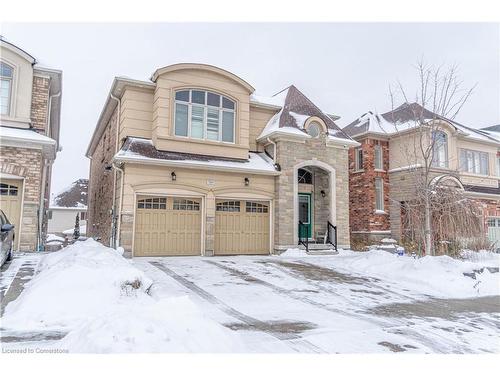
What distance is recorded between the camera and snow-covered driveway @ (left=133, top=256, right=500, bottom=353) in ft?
17.9

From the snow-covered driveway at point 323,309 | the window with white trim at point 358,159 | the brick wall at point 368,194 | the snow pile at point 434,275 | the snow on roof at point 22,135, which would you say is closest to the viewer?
the snow-covered driveway at point 323,309

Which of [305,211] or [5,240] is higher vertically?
[305,211]

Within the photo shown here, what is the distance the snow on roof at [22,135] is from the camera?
11734mm

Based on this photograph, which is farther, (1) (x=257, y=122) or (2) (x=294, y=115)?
(1) (x=257, y=122)

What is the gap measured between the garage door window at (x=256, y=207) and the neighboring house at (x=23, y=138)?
7216mm

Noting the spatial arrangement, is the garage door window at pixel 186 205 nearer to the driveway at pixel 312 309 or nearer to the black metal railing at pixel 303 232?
the driveway at pixel 312 309

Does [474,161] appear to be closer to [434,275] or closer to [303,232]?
[303,232]

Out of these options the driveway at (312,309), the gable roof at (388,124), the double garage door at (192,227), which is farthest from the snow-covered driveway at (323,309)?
the gable roof at (388,124)

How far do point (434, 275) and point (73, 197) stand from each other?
143ft

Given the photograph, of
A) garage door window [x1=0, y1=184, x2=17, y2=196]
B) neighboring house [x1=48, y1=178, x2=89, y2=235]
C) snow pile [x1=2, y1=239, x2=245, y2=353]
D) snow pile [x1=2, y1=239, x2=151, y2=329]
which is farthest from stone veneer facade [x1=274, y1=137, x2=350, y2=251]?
neighboring house [x1=48, y1=178, x2=89, y2=235]

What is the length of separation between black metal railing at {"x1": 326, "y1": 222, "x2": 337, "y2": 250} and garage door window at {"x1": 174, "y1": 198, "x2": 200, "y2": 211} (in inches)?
234

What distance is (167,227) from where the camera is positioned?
13.7 meters

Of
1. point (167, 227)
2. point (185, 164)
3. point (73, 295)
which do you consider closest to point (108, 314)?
point (73, 295)

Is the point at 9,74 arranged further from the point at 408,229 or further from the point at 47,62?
the point at 408,229
